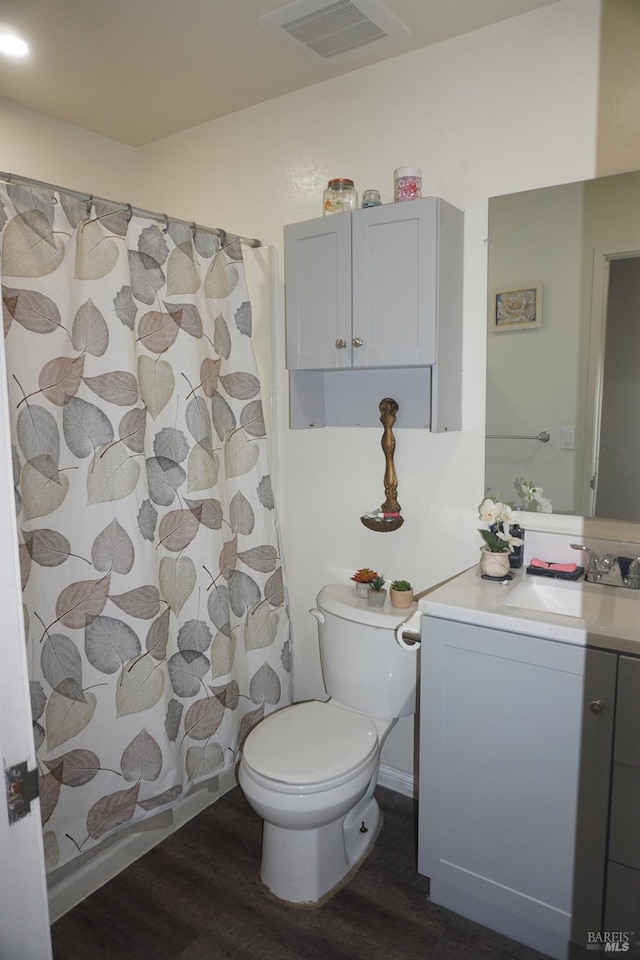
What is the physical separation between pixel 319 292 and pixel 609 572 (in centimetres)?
123

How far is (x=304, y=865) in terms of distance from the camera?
1.86 metres

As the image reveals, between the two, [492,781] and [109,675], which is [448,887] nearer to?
[492,781]

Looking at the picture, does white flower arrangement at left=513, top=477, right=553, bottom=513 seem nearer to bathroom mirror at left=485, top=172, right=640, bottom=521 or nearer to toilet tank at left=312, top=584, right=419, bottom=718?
bathroom mirror at left=485, top=172, right=640, bottom=521

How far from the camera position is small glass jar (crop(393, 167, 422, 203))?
6.33 ft

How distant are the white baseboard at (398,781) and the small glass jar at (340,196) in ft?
A: 6.50

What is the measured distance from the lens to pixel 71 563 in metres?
1.80

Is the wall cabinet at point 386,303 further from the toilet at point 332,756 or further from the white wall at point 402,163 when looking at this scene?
the toilet at point 332,756

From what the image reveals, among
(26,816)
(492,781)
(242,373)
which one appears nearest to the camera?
(26,816)

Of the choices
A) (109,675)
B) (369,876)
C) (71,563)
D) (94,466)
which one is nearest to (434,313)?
(94,466)

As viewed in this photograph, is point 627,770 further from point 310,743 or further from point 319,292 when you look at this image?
point 319,292

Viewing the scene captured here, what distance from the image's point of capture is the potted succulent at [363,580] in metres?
2.20

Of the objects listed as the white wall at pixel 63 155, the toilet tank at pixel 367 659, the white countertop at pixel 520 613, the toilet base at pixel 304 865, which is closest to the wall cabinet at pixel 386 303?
the white countertop at pixel 520 613

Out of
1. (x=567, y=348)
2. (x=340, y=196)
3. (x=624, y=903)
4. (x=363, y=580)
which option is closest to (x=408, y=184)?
(x=340, y=196)

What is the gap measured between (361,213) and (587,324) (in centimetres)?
75
